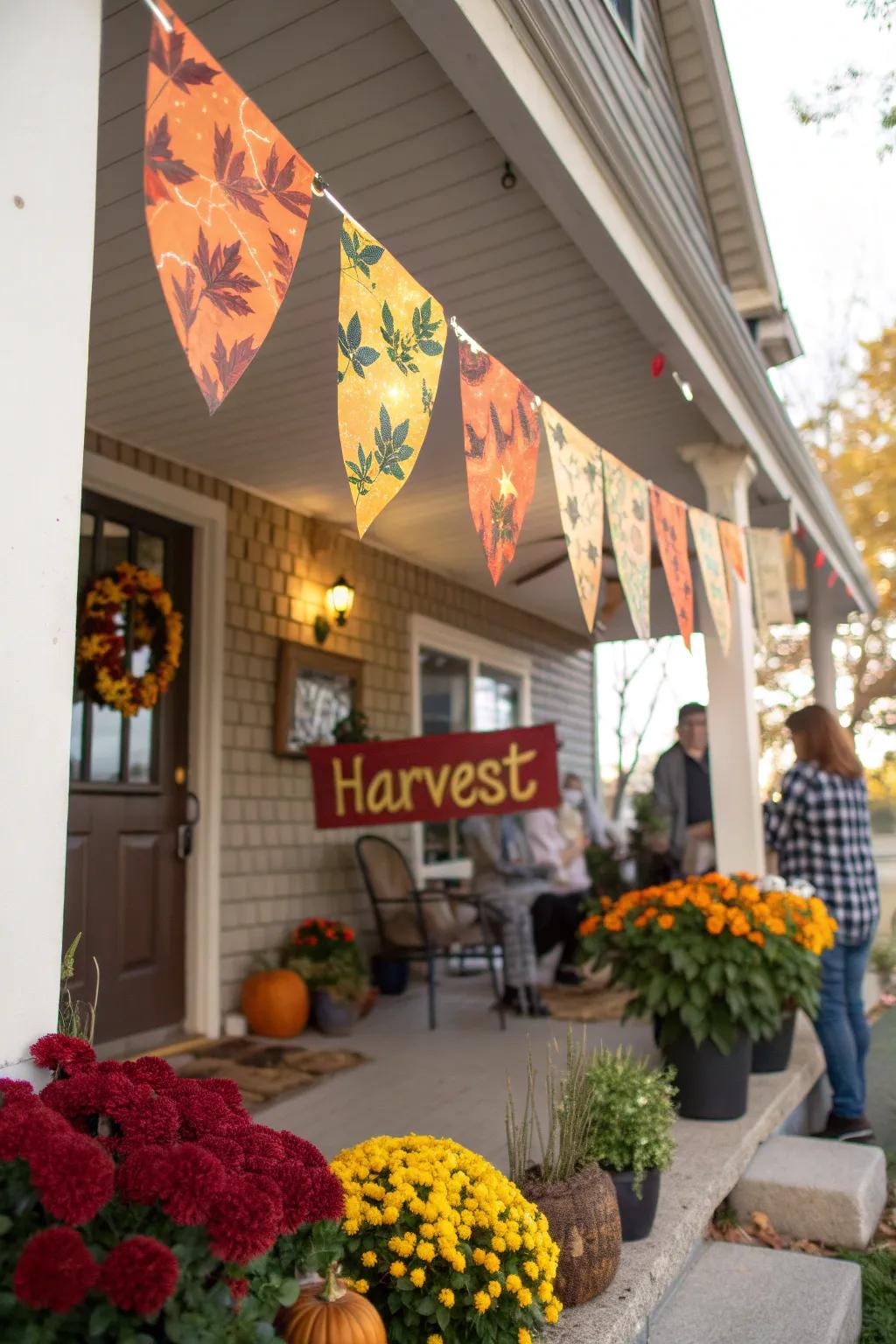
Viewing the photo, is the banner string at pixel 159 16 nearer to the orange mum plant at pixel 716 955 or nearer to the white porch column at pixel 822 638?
the orange mum plant at pixel 716 955

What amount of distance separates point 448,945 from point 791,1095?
196cm

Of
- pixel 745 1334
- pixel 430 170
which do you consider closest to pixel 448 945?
pixel 745 1334

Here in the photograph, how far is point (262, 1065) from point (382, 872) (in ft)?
5.40

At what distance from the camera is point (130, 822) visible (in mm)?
4398

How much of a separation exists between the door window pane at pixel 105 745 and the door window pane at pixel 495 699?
3.48 meters

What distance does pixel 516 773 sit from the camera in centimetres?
469

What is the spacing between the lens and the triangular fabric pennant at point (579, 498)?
100 inches

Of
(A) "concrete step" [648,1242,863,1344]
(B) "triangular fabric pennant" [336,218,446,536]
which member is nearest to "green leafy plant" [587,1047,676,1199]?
(A) "concrete step" [648,1242,863,1344]

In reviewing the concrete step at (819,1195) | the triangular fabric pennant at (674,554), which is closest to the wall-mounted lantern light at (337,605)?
the triangular fabric pennant at (674,554)

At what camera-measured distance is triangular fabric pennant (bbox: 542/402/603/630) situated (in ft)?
8.36

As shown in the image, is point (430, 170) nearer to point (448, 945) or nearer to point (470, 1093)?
point (470, 1093)

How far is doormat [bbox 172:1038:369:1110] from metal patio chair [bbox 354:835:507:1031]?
719mm

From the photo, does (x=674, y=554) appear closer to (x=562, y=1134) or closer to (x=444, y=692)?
(x=562, y=1134)

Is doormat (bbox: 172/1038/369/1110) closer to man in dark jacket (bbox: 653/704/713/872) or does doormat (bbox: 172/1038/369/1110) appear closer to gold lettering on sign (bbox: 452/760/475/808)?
gold lettering on sign (bbox: 452/760/475/808)
